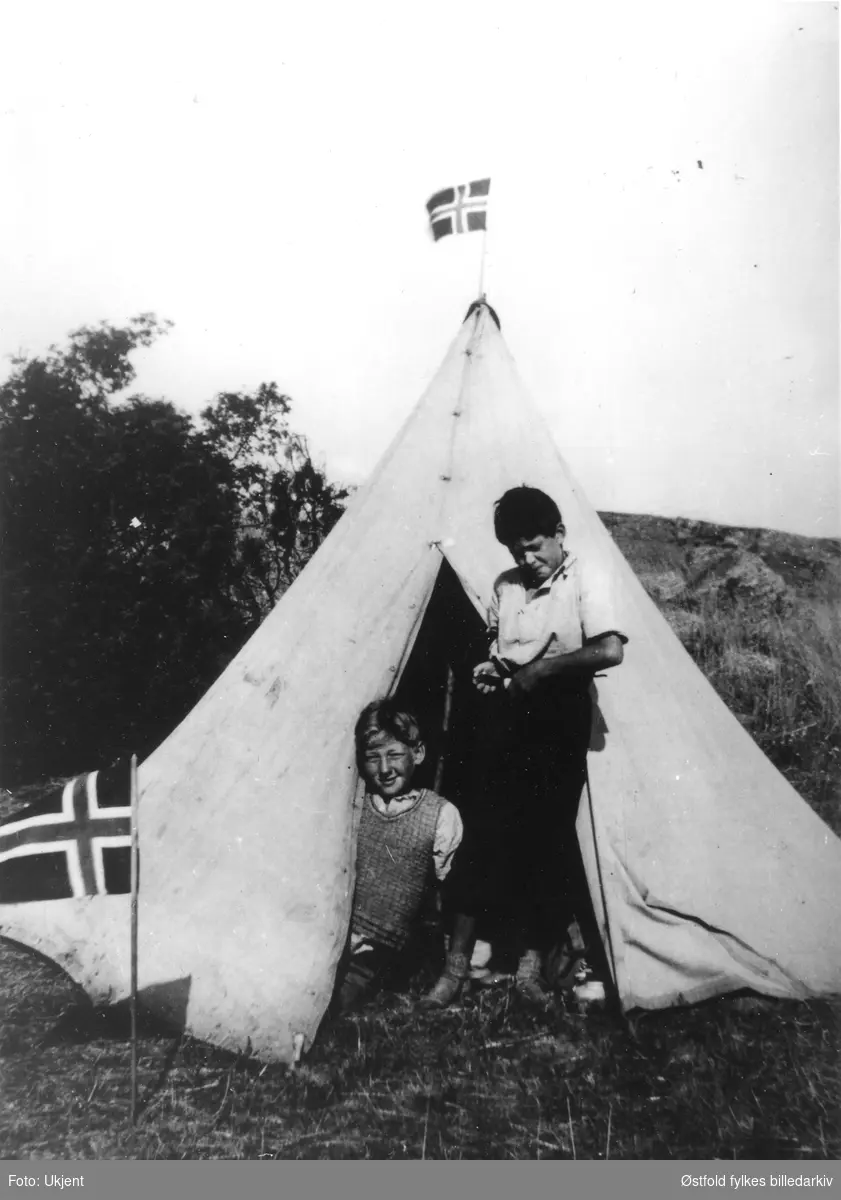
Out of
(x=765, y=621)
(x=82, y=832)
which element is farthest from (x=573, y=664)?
(x=765, y=621)

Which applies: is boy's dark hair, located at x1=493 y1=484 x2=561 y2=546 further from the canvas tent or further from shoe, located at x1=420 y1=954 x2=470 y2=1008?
shoe, located at x1=420 y1=954 x2=470 y2=1008

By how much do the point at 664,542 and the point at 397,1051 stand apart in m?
9.80

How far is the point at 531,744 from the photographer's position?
354 centimetres

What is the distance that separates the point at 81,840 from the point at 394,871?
1.34 metres

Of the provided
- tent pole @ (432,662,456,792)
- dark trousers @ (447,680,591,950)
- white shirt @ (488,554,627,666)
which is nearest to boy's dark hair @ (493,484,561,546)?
white shirt @ (488,554,627,666)

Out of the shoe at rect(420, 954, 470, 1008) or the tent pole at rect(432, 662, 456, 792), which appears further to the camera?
the tent pole at rect(432, 662, 456, 792)

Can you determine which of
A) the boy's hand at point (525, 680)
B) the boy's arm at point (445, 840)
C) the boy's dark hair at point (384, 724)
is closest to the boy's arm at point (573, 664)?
the boy's hand at point (525, 680)

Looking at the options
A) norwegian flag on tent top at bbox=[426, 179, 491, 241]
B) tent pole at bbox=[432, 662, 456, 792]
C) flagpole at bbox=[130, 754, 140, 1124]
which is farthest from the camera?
tent pole at bbox=[432, 662, 456, 792]

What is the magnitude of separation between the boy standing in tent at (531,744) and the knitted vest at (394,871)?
0.18 m

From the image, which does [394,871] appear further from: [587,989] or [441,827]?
[587,989]

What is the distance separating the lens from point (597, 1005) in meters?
3.45

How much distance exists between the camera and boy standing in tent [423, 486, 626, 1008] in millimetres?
3363

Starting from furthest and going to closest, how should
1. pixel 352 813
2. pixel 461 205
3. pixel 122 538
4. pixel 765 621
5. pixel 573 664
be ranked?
1. pixel 765 621
2. pixel 122 538
3. pixel 461 205
4. pixel 352 813
5. pixel 573 664

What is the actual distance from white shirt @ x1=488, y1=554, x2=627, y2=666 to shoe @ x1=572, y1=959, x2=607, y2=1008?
147 cm
